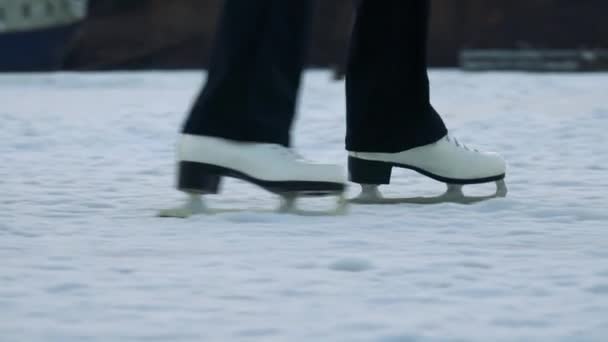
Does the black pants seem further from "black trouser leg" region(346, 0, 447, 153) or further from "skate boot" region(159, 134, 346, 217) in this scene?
"black trouser leg" region(346, 0, 447, 153)

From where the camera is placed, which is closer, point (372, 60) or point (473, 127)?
point (372, 60)

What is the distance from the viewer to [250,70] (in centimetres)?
193

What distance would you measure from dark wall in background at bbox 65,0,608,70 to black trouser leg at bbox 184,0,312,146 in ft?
26.6

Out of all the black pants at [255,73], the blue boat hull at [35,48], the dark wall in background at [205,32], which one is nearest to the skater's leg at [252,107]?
the black pants at [255,73]

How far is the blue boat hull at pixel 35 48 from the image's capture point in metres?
11.6

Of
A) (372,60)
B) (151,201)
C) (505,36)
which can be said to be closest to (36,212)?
(151,201)

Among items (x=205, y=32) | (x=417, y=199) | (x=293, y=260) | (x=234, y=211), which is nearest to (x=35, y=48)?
(x=205, y=32)

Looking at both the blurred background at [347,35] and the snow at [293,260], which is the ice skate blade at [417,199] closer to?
the snow at [293,260]

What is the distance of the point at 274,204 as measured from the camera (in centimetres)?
221

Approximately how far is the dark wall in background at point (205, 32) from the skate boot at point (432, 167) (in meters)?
7.79

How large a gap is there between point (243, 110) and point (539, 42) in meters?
8.22

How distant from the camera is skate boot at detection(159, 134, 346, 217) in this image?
1940 millimetres

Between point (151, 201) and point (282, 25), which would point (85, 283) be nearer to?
point (282, 25)

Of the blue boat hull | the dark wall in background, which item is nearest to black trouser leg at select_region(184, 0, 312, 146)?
the dark wall in background
